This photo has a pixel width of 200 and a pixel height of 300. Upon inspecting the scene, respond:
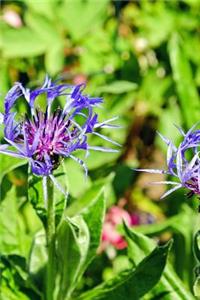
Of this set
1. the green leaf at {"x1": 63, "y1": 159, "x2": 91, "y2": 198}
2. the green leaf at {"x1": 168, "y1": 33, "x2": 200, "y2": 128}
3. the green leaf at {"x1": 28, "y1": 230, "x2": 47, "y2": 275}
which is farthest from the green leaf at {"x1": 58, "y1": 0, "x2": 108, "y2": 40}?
the green leaf at {"x1": 28, "y1": 230, "x2": 47, "y2": 275}

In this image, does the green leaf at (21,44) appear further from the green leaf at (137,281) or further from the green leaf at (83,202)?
the green leaf at (137,281)

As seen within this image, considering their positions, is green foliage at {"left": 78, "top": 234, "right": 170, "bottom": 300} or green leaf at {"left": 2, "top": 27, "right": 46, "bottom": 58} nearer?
green foliage at {"left": 78, "top": 234, "right": 170, "bottom": 300}

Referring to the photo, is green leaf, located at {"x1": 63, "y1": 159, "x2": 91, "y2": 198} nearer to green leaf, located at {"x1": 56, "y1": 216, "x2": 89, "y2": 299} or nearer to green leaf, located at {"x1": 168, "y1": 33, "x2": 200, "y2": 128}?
green leaf, located at {"x1": 168, "y1": 33, "x2": 200, "y2": 128}

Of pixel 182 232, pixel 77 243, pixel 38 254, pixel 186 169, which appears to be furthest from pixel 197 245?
pixel 182 232

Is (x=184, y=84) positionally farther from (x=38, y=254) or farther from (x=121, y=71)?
(x=38, y=254)

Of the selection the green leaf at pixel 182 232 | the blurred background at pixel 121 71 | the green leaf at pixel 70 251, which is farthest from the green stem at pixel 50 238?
the blurred background at pixel 121 71

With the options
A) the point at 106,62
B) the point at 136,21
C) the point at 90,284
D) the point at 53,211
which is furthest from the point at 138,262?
the point at 136,21
